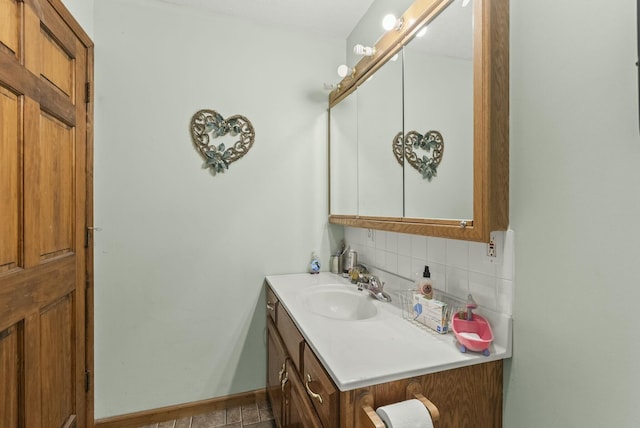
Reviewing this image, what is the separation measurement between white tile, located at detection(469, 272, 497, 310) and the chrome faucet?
48 centimetres

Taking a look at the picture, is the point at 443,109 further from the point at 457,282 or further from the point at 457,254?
the point at 457,282

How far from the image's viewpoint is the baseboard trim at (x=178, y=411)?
1.71 meters

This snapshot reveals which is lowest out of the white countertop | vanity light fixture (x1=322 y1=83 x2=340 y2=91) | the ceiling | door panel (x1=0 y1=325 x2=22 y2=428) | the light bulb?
door panel (x1=0 y1=325 x2=22 y2=428)

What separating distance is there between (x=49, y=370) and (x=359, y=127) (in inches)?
73.5

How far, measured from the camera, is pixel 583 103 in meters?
0.77

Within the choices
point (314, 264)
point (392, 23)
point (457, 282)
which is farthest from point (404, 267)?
point (392, 23)

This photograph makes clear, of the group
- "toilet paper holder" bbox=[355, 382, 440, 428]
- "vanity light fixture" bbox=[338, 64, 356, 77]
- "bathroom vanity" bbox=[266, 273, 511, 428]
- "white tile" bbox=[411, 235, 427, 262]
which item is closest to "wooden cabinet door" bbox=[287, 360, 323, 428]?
"bathroom vanity" bbox=[266, 273, 511, 428]

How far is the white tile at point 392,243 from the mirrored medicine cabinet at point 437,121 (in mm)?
152

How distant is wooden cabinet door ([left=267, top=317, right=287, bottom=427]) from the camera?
1.47 meters

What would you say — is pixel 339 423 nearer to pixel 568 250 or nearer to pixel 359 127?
pixel 568 250

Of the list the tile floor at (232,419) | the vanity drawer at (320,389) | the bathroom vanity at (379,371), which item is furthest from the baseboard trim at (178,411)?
the vanity drawer at (320,389)

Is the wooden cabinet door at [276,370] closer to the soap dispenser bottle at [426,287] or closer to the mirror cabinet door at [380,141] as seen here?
the soap dispenser bottle at [426,287]

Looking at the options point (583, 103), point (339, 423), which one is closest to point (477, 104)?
point (583, 103)

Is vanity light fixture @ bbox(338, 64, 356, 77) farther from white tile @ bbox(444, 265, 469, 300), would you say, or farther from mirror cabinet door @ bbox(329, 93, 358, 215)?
white tile @ bbox(444, 265, 469, 300)
